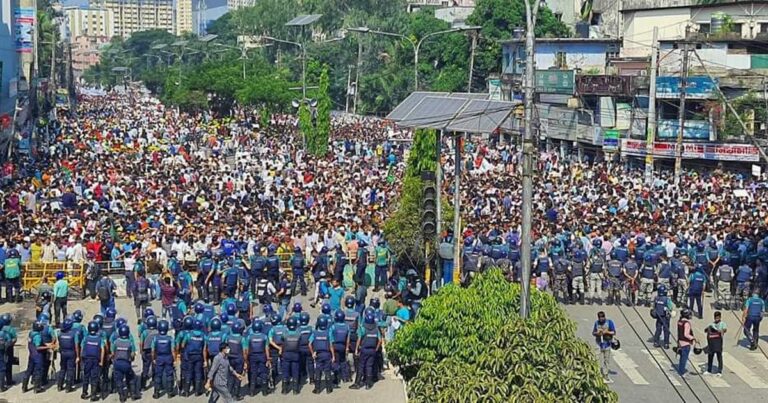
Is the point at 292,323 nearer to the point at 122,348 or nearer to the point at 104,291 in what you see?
the point at 122,348

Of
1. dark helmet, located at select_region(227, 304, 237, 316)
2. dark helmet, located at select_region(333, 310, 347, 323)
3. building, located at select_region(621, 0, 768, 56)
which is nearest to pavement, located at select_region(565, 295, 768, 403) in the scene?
dark helmet, located at select_region(333, 310, 347, 323)

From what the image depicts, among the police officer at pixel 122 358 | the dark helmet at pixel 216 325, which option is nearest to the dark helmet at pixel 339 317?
the dark helmet at pixel 216 325

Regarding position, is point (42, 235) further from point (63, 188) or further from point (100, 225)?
point (63, 188)

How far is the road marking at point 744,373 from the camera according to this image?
17875mm

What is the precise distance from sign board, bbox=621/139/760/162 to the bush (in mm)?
29363

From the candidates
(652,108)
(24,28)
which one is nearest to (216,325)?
(652,108)

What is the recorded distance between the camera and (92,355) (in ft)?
53.6

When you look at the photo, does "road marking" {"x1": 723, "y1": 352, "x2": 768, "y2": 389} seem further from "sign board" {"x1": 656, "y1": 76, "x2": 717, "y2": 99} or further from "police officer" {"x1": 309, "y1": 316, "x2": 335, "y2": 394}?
"sign board" {"x1": 656, "y1": 76, "x2": 717, "y2": 99}

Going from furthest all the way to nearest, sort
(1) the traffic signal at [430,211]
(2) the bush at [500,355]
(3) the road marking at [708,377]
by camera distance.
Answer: (1) the traffic signal at [430,211] → (3) the road marking at [708,377] → (2) the bush at [500,355]

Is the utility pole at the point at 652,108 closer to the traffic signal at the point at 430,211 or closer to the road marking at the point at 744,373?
the road marking at the point at 744,373

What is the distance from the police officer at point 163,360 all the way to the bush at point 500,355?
12.1 feet

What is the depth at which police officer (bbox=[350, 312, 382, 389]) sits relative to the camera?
1700 centimetres

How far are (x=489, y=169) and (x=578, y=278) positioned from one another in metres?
16.3

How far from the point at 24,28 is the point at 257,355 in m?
51.7
